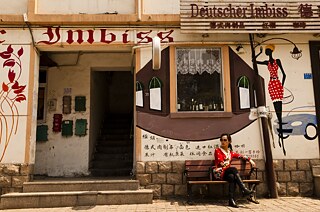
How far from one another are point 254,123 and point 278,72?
1320mm

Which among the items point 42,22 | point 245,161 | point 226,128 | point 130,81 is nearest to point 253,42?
point 226,128

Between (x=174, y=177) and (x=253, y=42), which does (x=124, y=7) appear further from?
(x=174, y=177)

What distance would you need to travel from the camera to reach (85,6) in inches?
272

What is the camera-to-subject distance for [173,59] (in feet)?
22.3

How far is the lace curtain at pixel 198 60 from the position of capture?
6859 mm

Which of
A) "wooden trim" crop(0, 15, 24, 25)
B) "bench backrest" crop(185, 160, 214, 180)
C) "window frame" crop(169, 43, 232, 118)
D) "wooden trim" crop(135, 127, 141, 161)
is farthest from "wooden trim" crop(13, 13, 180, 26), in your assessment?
"bench backrest" crop(185, 160, 214, 180)

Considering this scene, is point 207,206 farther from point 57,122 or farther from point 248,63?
point 57,122

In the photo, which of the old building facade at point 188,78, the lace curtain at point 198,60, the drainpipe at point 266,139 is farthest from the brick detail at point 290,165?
the lace curtain at point 198,60

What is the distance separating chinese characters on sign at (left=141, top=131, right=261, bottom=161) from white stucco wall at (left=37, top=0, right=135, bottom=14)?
9.65 feet

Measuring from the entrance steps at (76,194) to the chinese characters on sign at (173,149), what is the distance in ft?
2.34

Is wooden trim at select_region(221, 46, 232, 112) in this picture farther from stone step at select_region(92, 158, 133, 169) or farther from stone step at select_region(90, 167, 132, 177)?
stone step at select_region(92, 158, 133, 169)

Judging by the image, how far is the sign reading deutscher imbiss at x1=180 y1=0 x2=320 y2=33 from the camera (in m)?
6.68

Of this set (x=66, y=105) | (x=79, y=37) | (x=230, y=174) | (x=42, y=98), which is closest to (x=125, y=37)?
(x=79, y=37)

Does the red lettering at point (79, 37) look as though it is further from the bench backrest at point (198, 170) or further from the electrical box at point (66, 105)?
the bench backrest at point (198, 170)
